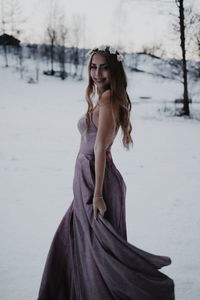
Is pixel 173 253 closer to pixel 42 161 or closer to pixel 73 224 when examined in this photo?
pixel 73 224

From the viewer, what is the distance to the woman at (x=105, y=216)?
2.05 metres

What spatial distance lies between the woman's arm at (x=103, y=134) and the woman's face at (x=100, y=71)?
0.14 m

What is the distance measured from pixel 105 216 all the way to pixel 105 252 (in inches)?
9.3

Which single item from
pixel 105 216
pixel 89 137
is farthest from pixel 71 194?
pixel 89 137

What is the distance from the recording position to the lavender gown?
2.10 m

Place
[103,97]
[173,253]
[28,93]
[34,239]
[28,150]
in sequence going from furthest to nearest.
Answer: [28,93], [28,150], [34,239], [173,253], [103,97]

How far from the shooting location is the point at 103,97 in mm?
2045

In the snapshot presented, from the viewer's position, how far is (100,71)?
2113 millimetres

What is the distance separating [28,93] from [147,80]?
1654cm

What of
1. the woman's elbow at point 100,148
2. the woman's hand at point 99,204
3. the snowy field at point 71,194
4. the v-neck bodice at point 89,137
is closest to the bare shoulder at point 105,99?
the v-neck bodice at point 89,137

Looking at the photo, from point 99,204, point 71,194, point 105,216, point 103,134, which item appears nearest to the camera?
point 103,134

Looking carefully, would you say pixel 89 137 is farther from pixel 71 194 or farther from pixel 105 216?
pixel 71 194

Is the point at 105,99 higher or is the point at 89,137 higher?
the point at 105,99

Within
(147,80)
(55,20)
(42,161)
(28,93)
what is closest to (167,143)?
(42,161)
